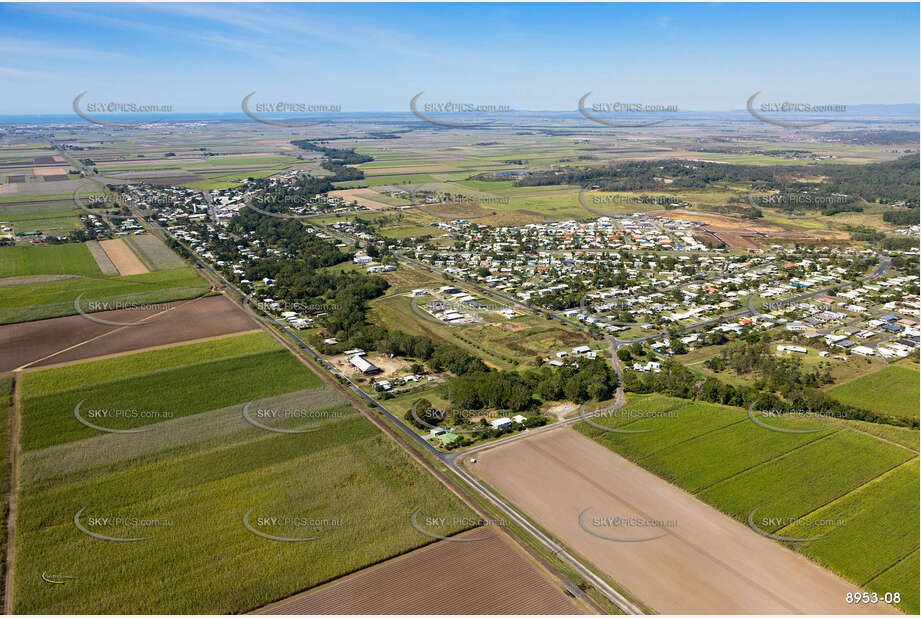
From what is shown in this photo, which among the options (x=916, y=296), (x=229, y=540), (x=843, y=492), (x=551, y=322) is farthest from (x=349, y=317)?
(x=916, y=296)

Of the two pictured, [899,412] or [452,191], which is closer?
[899,412]

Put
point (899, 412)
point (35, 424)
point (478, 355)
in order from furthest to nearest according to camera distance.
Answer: point (478, 355) → point (899, 412) → point (35, 424)

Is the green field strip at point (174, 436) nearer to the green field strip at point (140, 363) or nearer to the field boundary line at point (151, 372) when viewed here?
the field boundary line at point (151, 372)

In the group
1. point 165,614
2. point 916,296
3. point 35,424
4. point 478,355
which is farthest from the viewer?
point 916,296

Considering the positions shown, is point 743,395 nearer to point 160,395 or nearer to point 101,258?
point 160,395

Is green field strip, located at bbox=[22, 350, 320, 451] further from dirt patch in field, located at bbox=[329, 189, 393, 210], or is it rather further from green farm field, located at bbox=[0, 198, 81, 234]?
dirt patch in field, located at bbox=[329, 189, 393, 210]

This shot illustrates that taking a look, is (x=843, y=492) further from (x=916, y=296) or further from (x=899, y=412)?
(x=916, y=296)

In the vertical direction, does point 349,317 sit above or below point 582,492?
above

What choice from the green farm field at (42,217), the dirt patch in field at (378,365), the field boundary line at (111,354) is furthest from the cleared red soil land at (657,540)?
the green farm field at (42,217)
